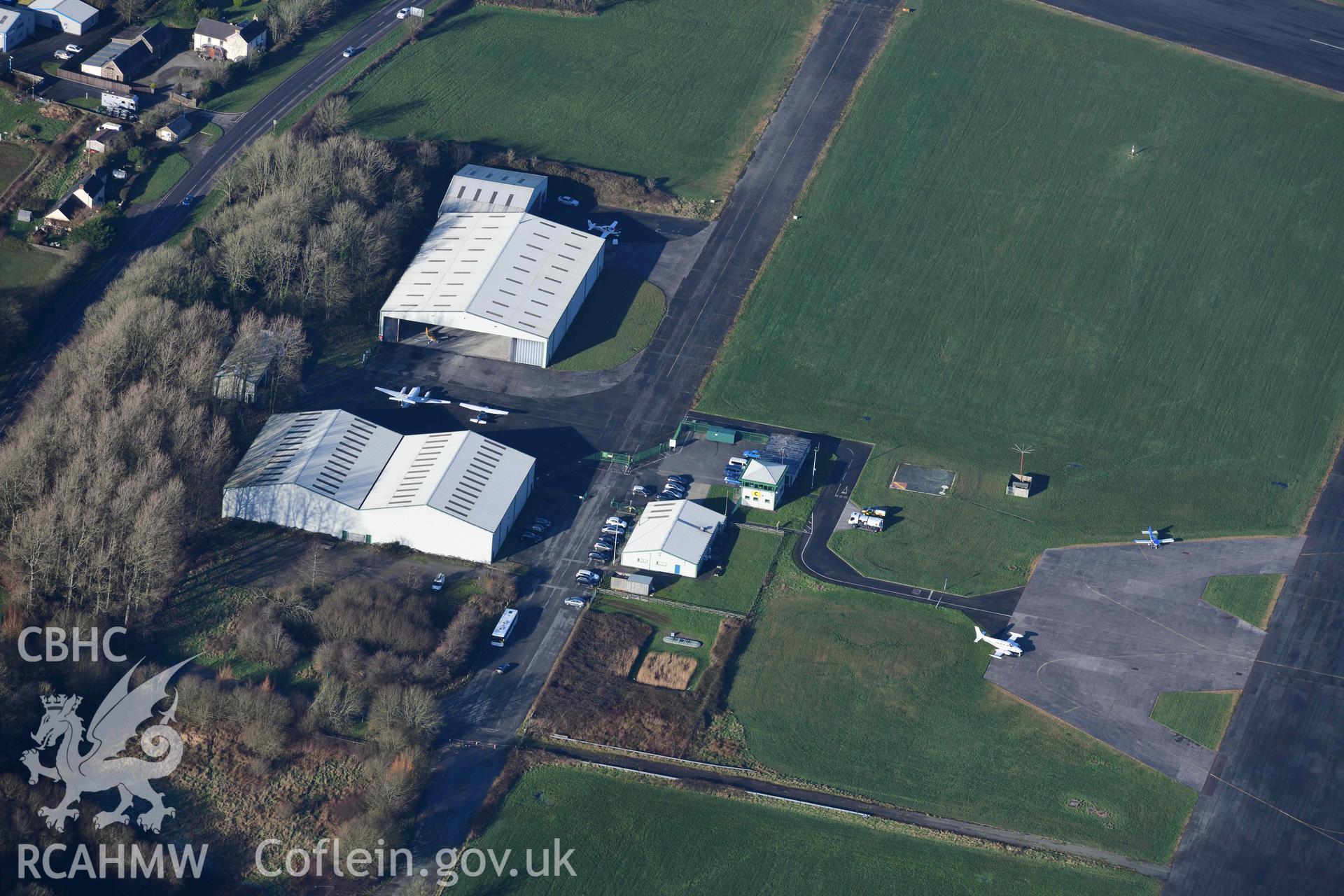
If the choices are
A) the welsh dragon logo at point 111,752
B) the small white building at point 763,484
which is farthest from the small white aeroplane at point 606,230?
the welsh dragon logo at point 111,752

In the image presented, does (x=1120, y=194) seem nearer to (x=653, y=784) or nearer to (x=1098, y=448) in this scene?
(x=1098, y=448)

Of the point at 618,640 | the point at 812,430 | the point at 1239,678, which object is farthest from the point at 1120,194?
the point at 618,640

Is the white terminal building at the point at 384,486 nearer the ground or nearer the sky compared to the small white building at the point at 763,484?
nearer the ground

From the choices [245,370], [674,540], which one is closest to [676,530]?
[674,540]

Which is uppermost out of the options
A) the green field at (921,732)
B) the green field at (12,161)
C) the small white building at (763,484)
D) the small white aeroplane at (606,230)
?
the small white aeroplane at (606,230)

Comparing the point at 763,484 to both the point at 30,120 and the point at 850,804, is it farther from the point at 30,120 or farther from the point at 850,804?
the point at 30,120

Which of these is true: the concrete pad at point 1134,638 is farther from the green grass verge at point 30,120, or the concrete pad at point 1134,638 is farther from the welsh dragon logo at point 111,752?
the green grass verge at point 30,120

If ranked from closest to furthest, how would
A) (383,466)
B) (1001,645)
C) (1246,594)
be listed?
(1001,645) < (1246,594) < (383,466)
